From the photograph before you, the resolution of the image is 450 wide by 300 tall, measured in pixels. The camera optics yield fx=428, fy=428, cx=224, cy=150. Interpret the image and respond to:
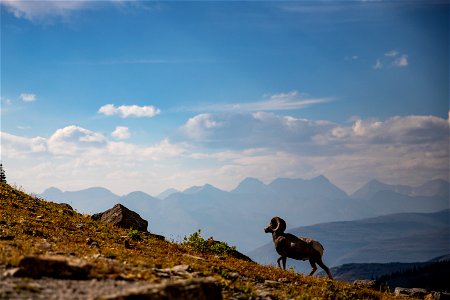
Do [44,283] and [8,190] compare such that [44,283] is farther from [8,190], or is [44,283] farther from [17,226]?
[8,190]

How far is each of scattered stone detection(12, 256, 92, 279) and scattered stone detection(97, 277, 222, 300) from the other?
8.19 ft

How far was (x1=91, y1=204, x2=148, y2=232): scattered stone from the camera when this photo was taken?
1093 inches

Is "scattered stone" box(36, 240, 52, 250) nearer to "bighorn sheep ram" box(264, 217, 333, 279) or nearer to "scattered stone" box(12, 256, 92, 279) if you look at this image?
"scattered stone" box(12, 256, 92, 279)

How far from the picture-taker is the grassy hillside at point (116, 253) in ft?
43.6

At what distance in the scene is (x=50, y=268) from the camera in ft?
36.1

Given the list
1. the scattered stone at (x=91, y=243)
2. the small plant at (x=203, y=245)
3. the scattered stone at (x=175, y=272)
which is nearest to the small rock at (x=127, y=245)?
the scattered stone at (x=91, y=243)

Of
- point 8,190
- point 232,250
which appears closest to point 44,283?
point 232,250

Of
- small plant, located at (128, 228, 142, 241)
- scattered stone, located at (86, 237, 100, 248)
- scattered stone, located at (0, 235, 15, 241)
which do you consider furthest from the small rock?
scattered stone, located at (0, 235, 15, 241)

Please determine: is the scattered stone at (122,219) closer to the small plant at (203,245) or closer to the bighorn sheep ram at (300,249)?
the small plant at (203,245)

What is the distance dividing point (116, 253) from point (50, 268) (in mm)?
5376

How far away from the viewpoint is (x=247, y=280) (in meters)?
16.2

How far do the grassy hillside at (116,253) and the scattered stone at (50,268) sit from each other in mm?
385

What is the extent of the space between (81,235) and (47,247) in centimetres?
552

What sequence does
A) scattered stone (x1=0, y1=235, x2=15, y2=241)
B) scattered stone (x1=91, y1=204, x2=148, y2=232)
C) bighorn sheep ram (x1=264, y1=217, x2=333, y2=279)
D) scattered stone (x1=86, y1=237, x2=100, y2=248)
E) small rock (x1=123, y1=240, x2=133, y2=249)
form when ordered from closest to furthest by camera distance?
1. scattered stone (x1=0, y1=235, x2=15, y2=241)
2. scattered stone (x1=86, y1=237, x2=100, y2=248)
3. small rock (x1=123, y1=240, x2=133, y2=249)
4. bighorn sheep ram (x1=264, y1=217, x2=333, y2=279)
5. scattered stone (x1=91, y1=204, x2=148, y2=232)
